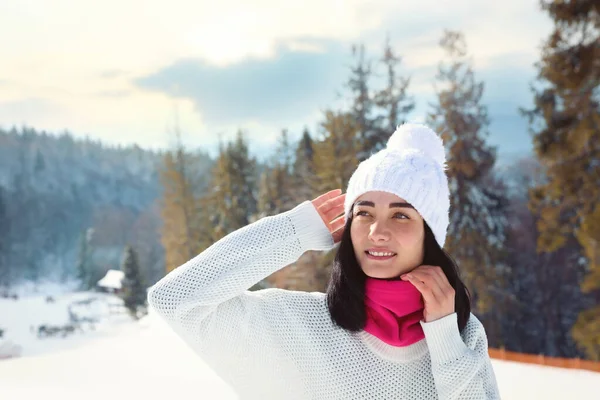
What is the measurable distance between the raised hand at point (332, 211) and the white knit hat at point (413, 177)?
0.10 feet

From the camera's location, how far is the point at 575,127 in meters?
8.90

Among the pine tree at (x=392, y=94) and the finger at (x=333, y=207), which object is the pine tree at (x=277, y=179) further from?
the finger at (x=333, y=207)

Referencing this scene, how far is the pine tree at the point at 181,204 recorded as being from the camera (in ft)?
53.2

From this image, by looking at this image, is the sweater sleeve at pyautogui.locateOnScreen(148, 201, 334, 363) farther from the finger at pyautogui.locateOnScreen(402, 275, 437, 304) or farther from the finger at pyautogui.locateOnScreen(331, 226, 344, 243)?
the finger at pyautogui.locateOnScreen(402, 275, 437, 304)

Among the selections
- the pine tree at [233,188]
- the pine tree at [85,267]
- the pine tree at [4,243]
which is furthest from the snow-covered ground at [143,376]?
the pine tree at [4,243]

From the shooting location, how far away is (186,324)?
1.17 meters

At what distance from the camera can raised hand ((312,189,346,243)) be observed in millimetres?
1329

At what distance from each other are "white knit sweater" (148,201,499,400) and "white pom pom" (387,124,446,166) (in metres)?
0.28

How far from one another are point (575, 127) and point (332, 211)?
8.72 meters

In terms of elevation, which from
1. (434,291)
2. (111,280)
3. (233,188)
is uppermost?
(434,291)

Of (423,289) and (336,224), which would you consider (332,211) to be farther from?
(423,289)

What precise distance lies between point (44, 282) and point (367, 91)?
28.6 metres

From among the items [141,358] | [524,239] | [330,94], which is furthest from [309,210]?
[524,239]

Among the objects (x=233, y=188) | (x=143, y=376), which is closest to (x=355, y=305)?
(x=143, y=376)
